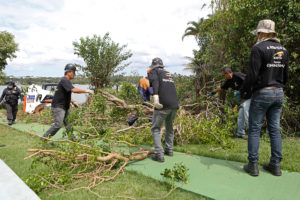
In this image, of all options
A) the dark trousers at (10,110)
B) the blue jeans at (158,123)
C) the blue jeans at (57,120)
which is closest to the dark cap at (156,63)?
the blue jeans at (158,123)

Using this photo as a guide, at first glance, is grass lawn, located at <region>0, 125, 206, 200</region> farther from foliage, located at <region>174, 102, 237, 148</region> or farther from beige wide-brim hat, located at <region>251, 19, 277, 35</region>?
beige wide-brim hat, located at <region>251, 19, 277, 35</region>

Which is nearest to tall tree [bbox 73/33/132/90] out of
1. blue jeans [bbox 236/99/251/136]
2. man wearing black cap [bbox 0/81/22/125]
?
man wearing black cap [bbox 0/81/22/125]

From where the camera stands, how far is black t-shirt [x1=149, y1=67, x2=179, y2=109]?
3.94 meters

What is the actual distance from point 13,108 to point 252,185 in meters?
9.99

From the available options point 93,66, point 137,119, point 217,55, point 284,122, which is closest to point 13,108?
point 93,66

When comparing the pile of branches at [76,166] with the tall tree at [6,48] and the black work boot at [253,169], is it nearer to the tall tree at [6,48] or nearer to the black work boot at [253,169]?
the black work boot at [253,169]

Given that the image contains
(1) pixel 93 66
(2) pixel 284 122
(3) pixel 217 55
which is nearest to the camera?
(2) pixel 284 122

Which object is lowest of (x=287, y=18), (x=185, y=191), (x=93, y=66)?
(x=185, y=191)

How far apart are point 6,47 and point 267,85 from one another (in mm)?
20611

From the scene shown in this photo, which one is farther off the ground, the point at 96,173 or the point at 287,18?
the point at 287,18

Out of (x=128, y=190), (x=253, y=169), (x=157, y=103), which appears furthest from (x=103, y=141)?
(x=253, y=169)

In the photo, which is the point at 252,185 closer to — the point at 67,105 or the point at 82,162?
the point at 82,162

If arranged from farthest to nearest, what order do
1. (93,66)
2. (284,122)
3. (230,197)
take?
(93,66)
(284,122)
(230,197)

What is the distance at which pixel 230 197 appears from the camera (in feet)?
8.36
